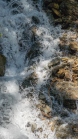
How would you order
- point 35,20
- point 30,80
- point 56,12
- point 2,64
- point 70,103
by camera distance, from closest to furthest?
point 70,103 < point 30,80 < point 2,64 < point 35,20 < point 56,12

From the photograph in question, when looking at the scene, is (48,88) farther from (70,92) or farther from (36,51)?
(36,51)

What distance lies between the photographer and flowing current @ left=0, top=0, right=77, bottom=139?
3.42 metres

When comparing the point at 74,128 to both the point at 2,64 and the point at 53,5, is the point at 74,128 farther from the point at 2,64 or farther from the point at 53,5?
the point at 53,5

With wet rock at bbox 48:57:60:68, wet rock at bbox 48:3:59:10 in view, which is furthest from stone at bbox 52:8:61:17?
wet rock at bbox 48:57:60:68

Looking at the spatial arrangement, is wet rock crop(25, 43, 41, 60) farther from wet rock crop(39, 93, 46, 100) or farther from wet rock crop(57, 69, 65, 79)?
wet rock crop(39, 93, 46, 100)

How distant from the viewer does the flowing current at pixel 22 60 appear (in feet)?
11.2

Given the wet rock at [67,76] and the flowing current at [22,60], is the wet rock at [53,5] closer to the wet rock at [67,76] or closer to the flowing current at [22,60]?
the flowing current at [22,60]

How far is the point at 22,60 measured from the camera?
16.6 feet

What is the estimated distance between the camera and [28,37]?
5.56 metres

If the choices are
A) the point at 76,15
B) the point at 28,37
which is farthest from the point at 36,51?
the point at 76,15

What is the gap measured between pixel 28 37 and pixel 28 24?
75cm

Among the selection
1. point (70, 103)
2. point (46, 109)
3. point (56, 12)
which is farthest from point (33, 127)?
point (56, 12)

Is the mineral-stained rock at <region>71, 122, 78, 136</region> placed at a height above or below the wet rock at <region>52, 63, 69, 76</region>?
below

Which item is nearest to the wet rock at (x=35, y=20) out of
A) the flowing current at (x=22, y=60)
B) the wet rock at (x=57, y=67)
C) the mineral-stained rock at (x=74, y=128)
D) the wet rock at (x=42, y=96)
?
the flowing current at (x=22, y=60)
